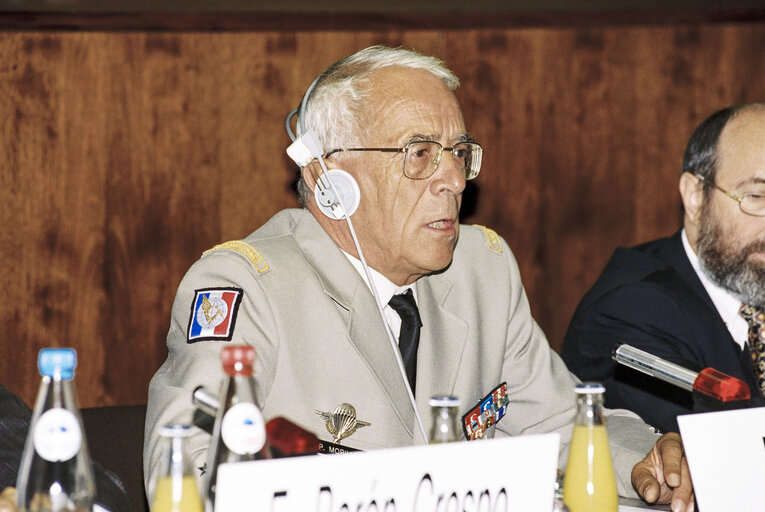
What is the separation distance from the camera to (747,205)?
2.57 meters

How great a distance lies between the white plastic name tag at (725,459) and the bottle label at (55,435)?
0.81m

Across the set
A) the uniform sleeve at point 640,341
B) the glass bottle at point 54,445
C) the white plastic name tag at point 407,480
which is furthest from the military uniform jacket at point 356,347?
the white plastic name tag at point 407,480

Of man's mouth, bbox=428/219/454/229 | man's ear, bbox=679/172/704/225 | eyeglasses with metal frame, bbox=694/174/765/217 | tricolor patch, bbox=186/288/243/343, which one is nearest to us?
tricolor patch, bbox=186/288/243/343

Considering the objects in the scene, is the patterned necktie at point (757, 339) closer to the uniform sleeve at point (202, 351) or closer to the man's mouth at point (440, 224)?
the man's mouth at point (440, 224)

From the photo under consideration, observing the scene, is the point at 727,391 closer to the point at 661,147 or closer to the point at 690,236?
the point at 690,236

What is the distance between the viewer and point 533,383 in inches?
85.2

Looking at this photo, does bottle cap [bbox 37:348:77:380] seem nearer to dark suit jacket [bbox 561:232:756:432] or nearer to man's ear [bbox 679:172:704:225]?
dark suit jacket [bbox 561:232:756:432]

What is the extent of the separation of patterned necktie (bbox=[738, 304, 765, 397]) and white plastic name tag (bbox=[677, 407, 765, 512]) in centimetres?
116

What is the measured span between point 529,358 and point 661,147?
143cm

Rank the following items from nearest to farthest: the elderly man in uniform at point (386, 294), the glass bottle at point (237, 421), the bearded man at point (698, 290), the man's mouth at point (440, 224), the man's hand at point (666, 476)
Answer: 1. the glass bottle at point (237, 421)
2. the man's hand at point (666, 476)
3. the elderly man in uniform at point (386, 294)
4. the man's mouth at point (440, 224)
5. the bearded man at point (698, 290)

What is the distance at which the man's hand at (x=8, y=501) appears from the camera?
3.81ft

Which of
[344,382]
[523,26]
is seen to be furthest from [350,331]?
[523,26]

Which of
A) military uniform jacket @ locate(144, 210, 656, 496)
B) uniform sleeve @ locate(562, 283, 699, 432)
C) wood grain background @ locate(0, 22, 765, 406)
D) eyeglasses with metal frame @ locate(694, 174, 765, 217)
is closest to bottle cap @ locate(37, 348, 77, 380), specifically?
military uniform jacket @ locate(144, 210, 656, 496)

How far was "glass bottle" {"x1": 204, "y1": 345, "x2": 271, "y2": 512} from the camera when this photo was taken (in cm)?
102
